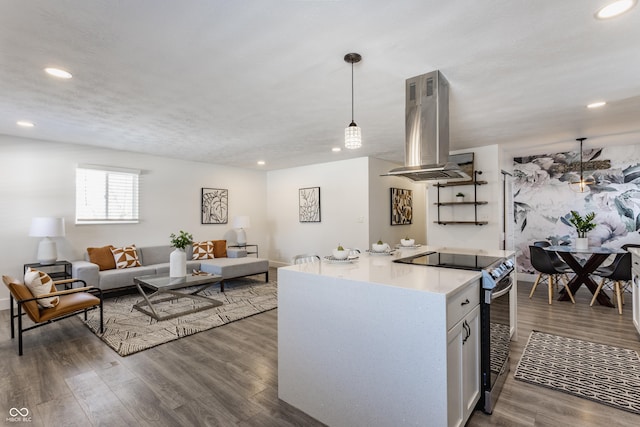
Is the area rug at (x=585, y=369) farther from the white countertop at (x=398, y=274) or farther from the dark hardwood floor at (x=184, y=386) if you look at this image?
the white countertop at (x=398, y=274)

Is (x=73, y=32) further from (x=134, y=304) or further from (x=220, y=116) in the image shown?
(x=134, y=304)

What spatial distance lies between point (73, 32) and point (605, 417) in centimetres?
415

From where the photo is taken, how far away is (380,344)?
168 cm

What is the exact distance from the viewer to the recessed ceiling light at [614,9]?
1.68 meters

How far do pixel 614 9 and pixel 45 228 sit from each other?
20.1 ft

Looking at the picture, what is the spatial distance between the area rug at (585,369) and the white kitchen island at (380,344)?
3.04 feet

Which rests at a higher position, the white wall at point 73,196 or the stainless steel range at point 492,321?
the white wall at point 73,196

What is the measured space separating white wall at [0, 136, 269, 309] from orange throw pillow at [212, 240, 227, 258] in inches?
21.7

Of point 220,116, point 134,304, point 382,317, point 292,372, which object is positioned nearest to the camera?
point 382,317

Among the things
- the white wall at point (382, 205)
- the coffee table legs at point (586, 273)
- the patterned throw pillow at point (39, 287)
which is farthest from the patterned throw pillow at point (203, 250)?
the coffee table legs at point (586, 273)

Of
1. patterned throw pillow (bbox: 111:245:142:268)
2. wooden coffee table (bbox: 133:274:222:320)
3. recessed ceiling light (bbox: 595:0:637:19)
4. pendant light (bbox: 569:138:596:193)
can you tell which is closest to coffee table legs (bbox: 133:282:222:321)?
wooden coffee table (bbox: 133:274:222:320)

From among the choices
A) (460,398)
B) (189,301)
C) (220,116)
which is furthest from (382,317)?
(189,301)

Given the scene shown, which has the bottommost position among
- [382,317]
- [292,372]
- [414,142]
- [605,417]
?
[605,417]

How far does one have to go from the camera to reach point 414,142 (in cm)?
276
